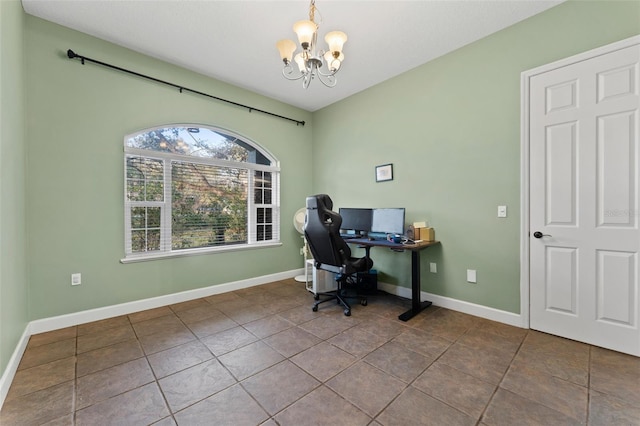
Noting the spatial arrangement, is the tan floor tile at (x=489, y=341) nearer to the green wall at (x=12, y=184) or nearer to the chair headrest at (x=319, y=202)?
the chair headrest at (x=319, y=202)

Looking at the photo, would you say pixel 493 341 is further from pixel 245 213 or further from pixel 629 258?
pixel 245 213

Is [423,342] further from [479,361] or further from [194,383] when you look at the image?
[194,383]

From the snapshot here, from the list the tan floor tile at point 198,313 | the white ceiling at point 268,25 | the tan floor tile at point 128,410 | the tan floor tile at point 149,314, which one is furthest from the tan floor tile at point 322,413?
the white ceiling at point 268,25

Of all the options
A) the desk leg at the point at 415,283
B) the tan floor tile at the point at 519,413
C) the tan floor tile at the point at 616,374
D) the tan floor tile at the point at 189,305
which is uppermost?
the desk leg at the point at 415,283

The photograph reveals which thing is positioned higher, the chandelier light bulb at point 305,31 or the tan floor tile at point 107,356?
the chandelier light bulb at point 305,31

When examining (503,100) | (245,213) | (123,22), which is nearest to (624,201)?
(503,100)

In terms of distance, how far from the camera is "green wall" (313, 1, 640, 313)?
236 cm

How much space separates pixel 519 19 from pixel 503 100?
2.37ft

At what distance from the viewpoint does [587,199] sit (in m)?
2.19

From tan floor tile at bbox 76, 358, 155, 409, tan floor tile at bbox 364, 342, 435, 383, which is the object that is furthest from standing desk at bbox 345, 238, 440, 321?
tan floor tile at bbox 76, 358, 155, 409

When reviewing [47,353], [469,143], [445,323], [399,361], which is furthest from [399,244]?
[47,353]

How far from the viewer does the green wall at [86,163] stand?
2436 millimetres

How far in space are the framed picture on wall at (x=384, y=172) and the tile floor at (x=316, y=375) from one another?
181 cm

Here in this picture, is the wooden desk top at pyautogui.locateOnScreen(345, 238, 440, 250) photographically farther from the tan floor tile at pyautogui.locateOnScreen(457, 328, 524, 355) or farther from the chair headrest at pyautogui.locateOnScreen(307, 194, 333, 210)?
the tan floor tile at pyautogui.locateOnScreen(457, 328, 524, 355)
